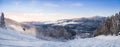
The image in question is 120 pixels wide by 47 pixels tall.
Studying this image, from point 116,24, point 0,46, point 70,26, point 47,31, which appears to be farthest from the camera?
point 47,31

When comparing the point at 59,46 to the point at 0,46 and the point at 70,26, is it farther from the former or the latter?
the point at 70,26

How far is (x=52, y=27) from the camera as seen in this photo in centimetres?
11306

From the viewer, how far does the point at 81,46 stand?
2025 cm

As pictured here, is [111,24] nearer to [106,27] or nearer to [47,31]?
[106,27]

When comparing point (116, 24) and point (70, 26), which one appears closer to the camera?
point (116, 24)

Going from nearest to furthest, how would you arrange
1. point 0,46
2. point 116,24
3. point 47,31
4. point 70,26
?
point 0,46 → point 116,24 → point 70,26 → point 47,31

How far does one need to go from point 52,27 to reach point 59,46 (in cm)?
9294

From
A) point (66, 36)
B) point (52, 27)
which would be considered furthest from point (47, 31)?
point (66, 36)

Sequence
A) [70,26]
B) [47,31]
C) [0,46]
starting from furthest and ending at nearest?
1. [47,31]
2. [70,26]
3. [0,46]

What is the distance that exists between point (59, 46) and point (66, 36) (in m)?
78.0

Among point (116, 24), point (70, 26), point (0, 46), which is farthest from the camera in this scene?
point (70, 26)

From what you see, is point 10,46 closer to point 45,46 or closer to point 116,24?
point 45,46

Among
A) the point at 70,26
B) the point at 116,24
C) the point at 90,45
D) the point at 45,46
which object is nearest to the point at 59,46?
the point at 45,46

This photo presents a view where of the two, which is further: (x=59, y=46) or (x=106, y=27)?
(x=106, y=27)
